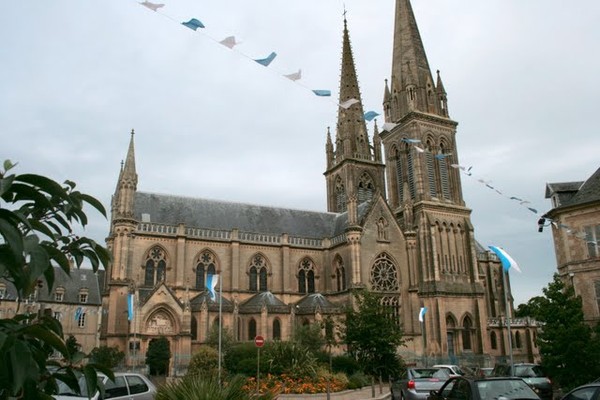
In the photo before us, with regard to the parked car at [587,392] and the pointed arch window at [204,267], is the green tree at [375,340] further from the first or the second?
the pointed arch window at [204,267]

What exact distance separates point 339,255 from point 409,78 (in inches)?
774

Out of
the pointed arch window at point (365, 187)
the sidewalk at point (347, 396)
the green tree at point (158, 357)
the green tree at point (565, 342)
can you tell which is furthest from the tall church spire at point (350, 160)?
the green tree at point (565, 342)

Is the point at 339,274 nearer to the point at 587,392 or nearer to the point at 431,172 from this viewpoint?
the point at 431,172

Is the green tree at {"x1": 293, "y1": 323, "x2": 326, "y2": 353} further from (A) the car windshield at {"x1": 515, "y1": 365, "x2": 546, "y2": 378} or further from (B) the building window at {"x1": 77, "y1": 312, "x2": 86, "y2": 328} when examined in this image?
(B) the building window at {"x1": 77, "y1": 312, "x2": 86, "y2": 328}

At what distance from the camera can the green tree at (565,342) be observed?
1861cm

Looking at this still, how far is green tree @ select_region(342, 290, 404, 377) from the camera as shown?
2595 centimetres

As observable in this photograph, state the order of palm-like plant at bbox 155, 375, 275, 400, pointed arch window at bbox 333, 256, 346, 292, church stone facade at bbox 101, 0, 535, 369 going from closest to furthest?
palm-like plant at bbox 155, 375, 275, 400 → church stone facade at bbox 101, 0, 535, 369 → pointed arch window at bbox 333, 256, 346, 292

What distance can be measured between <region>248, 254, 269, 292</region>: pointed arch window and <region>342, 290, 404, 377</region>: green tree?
1700cm

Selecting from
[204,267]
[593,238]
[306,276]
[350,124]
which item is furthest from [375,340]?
[350,124]

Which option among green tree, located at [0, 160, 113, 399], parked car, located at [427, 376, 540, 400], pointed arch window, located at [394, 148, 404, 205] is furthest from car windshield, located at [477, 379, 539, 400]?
pointed arch window, located at [394, 148, 404, 205]

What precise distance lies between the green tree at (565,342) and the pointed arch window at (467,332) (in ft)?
87.3

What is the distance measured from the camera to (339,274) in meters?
45.0

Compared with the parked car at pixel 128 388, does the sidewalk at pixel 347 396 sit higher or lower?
lower

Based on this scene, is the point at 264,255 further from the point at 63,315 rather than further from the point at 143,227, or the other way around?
the point at 63,315
